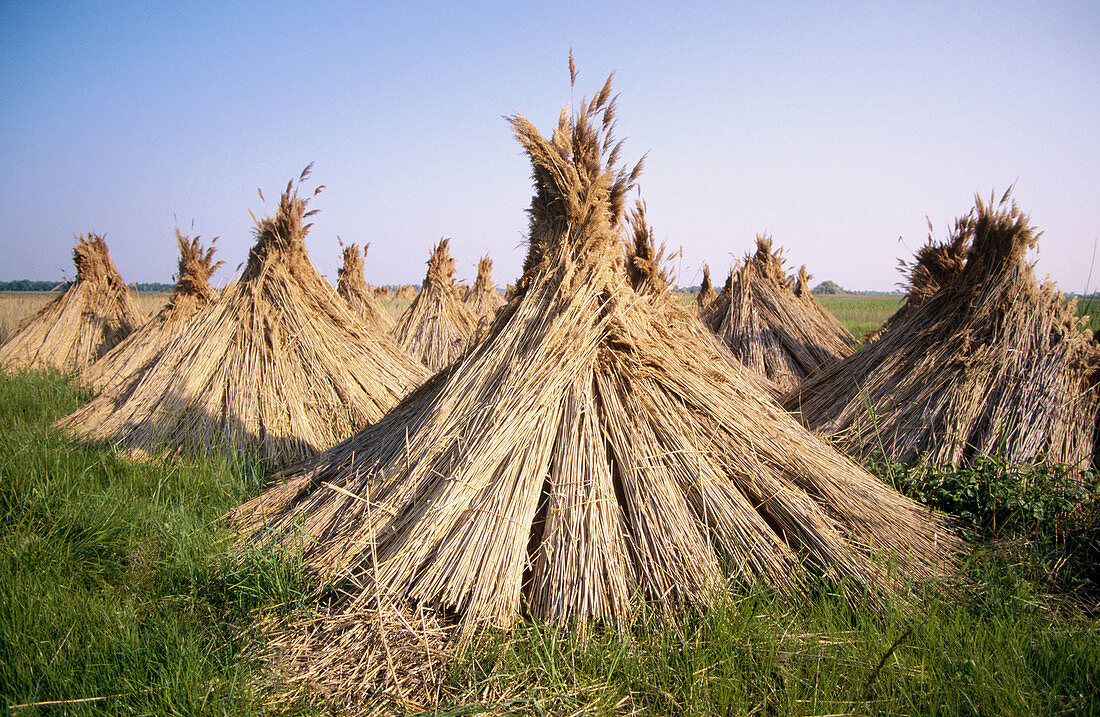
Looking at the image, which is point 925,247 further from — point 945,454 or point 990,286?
point 945,454

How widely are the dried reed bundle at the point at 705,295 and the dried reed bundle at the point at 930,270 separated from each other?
16.6 feet

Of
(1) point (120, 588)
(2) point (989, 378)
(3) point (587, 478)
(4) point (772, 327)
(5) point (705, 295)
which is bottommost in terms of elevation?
(1) point (120, 588)

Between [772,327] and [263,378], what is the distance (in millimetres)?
7944

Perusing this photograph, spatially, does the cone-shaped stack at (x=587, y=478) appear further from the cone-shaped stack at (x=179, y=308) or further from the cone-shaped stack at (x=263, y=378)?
the cone-shaped stack at (x=179, y=308)

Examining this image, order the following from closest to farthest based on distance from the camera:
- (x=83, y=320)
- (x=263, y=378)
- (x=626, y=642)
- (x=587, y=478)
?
(x=626, y=642), (x=587, y=478), (x=263, y=378), (x=83, y=320)

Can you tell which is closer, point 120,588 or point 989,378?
point 120,588

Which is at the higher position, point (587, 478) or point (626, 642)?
point (587, 478)

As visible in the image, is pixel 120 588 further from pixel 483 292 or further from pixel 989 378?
pixel 483 292

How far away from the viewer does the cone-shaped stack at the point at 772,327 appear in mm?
9383

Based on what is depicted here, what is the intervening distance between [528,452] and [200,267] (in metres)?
7.10

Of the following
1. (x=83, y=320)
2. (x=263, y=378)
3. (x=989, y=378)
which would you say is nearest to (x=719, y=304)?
(x=989, y=378)

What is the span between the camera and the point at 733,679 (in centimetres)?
221

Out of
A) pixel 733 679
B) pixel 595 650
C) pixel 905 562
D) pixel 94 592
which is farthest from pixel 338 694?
pixel 905 562

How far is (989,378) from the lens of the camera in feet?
15.2
